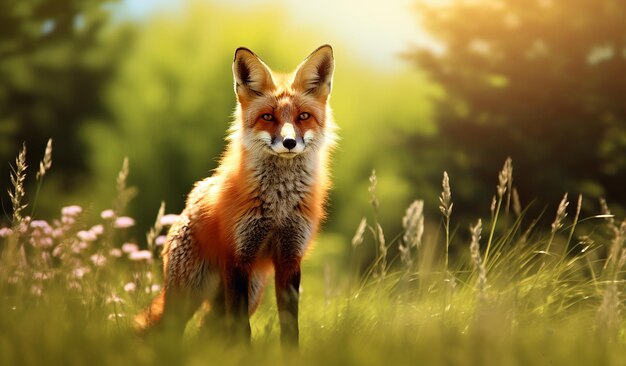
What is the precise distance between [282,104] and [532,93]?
6.53m

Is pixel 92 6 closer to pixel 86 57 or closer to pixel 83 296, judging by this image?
pixel 86 57

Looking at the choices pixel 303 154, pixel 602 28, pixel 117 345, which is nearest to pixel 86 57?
pixel 602 28

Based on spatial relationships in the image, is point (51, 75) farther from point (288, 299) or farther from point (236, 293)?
point (288, 299)

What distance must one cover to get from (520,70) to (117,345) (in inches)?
319

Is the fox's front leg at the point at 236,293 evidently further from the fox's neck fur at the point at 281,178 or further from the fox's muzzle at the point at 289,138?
the fox's muzzle at the point at 289,138

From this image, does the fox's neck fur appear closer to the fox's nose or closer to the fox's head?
the fox's head

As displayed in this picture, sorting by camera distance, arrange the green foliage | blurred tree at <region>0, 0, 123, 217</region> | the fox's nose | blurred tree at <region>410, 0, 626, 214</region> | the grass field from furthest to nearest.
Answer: the green foliage
blurred tree at <region>0, 0, 123, 217</region>
blurred tree at <region>410, 0, 626, 214</region>
the fox's nose
the grass field

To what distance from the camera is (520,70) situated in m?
9.91

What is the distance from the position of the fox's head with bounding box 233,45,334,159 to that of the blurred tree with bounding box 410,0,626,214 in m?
5.88

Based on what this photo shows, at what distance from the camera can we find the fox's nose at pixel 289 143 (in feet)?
12.9

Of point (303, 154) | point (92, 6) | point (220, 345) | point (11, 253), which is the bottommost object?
point (220, 345)

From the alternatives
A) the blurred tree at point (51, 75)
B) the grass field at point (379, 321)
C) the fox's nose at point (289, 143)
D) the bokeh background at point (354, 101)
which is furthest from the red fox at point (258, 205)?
the blurred tree at point (51, 75)

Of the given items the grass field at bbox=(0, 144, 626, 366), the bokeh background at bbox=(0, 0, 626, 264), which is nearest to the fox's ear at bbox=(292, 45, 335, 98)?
the grass field at bbox=(0, 144, 626, 366)

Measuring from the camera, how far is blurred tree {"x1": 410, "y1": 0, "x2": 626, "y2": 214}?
9.46 meters
